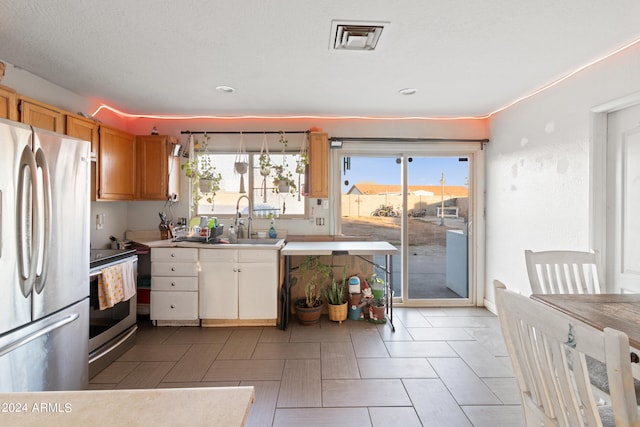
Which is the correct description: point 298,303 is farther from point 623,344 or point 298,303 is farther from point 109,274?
point 623,344

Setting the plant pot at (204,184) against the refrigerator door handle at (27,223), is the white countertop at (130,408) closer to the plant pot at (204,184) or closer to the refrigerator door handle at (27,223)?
the refrigerator door handle at (27,223)

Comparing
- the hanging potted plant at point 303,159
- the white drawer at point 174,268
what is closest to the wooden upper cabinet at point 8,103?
the white drawer at point 174,268

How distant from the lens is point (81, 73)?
2.47 meters

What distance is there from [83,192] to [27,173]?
0.42m

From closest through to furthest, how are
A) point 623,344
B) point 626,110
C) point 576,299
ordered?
point 623,344 → point 576,299 → point 626,110

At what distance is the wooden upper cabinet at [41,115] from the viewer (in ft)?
6.91

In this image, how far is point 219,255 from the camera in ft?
10.3

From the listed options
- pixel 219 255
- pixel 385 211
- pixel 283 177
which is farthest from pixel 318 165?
pixel 219 255

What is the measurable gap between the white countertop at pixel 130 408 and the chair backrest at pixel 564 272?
6.30 ft

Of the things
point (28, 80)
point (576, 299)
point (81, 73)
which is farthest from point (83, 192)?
point (576, 299)

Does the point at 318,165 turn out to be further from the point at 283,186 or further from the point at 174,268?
the point at 174,268

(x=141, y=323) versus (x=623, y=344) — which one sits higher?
(x=623, y=344)

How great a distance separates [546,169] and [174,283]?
12.6 ft

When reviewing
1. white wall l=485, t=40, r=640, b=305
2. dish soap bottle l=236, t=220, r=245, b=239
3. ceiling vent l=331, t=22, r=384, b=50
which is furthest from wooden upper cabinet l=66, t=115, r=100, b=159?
white wall l=485, t=40, r=640, b=305
